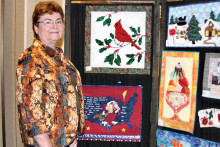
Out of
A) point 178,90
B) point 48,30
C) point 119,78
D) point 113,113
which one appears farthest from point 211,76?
point 48,30

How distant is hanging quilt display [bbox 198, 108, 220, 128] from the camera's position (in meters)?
1.94

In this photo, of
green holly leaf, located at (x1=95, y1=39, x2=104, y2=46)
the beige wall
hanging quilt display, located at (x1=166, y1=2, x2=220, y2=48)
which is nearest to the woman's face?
the beige wall

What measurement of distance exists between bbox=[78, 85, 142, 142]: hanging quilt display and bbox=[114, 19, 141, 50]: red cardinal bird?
0.50 m

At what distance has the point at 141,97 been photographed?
240 cm

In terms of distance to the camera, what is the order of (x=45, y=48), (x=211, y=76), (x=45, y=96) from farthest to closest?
1. (x=211, y=76)
2. (x=45, y=48)
3. (x=45, y=96)

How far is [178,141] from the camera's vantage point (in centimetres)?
218

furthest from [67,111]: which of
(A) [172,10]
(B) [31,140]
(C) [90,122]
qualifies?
(A) [172,10]

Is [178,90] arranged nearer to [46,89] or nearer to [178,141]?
[178,141]

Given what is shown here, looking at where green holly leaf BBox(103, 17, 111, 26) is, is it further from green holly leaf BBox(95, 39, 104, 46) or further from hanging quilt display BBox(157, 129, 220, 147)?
hanging quilt display BBox(157, 129, 220, 147)

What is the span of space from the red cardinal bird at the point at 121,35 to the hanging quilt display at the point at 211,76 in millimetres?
705

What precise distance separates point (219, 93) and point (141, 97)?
0.77 m

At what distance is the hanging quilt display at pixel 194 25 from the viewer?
6.37 ft

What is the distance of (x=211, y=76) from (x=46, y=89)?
1433 mm

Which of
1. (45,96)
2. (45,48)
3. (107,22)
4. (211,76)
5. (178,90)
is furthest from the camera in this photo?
(107,22)
